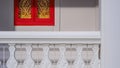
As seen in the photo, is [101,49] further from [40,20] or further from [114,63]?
[40,20]

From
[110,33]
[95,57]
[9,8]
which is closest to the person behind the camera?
[110,33]

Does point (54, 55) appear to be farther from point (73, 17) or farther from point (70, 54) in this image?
point (73, 17)

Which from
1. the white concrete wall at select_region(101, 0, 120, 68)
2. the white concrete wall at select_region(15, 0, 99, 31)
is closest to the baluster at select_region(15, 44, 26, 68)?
the white concrete wall at select_region(101, 0, 120, 68)

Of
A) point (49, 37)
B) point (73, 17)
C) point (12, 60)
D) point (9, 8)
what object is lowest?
point (12, 60)

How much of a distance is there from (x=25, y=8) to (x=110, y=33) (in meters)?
4.00

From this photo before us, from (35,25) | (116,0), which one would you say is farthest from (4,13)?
(116,0)

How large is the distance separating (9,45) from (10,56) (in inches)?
4.5

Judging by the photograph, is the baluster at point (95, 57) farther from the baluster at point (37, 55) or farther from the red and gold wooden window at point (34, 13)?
the red and gold wooden window at point (34, 13)

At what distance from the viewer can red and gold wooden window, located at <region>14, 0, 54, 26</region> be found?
21.9 feet

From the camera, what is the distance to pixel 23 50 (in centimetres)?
310

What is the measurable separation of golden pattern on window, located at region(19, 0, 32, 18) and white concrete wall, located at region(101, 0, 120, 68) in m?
3.93

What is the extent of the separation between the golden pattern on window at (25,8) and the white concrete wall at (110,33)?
3.93 m

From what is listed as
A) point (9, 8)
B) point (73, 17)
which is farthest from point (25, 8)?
point (73, 17)

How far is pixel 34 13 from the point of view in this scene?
6707 mm
